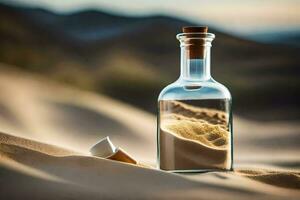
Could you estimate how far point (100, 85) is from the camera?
6.55 ft

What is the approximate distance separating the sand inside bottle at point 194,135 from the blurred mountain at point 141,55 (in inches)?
21.0

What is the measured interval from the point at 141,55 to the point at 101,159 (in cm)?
68

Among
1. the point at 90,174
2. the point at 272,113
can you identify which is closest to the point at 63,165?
the point at 90,174

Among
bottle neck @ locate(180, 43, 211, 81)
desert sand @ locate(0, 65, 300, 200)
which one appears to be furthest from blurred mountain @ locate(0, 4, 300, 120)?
bottle neck @ locate(180, 43, 211, 81)

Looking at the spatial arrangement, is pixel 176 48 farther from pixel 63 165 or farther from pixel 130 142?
pixel 63 165

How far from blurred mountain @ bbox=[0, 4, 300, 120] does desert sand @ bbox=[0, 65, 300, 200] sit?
4 centimetres

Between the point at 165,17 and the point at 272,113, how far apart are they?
341mm

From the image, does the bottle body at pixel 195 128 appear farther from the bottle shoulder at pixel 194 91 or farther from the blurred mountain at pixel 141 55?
the blurred mountain at pixel 141 55

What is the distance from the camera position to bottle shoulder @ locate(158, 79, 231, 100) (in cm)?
144

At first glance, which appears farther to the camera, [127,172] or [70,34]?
[70,34]

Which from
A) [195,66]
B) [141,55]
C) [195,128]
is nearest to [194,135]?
[195,128]

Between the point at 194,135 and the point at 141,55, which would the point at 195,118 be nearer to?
the point at 194,135

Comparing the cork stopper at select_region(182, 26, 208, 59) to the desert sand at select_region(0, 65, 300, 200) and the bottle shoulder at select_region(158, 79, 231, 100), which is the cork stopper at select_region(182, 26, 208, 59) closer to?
the bottle shoulder at select_region(158, 79, 231, 100)

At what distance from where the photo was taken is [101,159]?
137 centimetres
